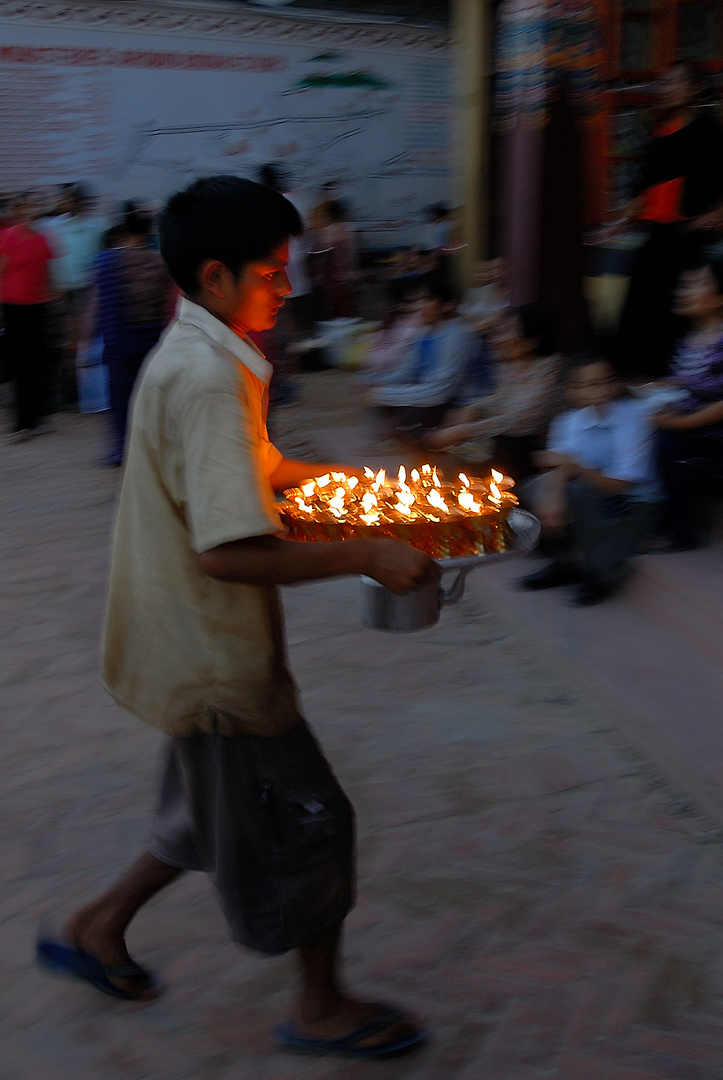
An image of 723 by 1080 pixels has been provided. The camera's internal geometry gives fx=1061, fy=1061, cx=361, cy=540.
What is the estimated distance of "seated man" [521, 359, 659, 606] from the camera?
4.25 metres

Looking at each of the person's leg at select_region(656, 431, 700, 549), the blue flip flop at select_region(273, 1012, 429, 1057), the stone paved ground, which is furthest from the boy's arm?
the person's leg at select_region(656, 431, 700, 549)

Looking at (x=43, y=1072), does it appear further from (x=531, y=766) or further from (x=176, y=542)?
(x=531, y=766)

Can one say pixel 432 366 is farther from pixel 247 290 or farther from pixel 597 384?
pixel 247 290

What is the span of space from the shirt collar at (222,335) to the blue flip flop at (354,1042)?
1260 millimetres

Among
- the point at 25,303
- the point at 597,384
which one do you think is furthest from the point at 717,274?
the point at 25,303

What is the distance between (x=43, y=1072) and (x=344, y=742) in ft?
4.81

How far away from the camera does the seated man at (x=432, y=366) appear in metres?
5.90

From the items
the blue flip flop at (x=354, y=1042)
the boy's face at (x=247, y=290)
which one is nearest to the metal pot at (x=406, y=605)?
the boy's face at (x=247, y=290)

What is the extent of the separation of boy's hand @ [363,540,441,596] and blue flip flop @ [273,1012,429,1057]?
93 centimetres

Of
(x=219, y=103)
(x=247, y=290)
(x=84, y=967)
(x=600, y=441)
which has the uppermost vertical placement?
(x=219, y=103)

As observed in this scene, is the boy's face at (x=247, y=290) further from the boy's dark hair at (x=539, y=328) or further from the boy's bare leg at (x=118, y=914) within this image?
the boy's dark hair at (x=539, y=328)

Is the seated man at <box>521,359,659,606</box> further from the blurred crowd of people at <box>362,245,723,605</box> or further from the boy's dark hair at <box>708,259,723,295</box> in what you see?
the boy's dark hair at <box>708,259,723,295</box>

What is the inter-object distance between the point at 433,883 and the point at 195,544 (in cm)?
136

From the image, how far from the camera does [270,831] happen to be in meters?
1.87
